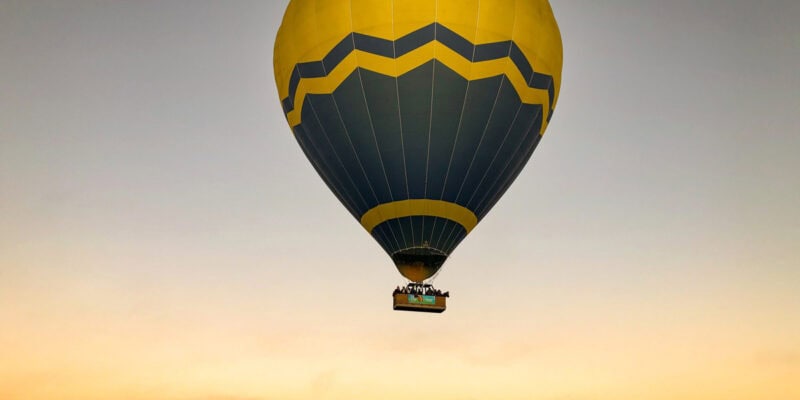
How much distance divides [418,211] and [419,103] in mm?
3582

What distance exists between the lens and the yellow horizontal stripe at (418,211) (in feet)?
105

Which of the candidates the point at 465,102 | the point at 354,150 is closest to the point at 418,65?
the point at 465,102

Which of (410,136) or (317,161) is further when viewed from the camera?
(317,161)

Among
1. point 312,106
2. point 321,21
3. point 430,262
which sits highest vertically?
point 321,21

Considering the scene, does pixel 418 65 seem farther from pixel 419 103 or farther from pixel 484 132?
pixel 484 132

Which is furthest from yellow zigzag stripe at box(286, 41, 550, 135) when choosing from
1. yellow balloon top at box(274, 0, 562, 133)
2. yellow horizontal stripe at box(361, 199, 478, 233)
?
yellow horizontal stripe at box(361, 199, 478, 233)

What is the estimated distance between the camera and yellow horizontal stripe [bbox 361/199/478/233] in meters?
32.2

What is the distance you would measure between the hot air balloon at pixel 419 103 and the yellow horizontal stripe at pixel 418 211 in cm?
3

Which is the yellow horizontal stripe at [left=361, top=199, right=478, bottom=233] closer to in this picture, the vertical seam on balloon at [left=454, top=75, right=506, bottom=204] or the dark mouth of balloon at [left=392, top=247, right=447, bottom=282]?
the vertical seam on balloon at [left=454, top=75, right=506, bottom=204]

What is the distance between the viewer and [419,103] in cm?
3147

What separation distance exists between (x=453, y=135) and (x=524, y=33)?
4.22m

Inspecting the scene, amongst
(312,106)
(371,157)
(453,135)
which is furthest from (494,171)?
(312,106)

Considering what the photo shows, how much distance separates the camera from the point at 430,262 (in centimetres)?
3291

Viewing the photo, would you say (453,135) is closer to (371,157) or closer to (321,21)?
(371,157)
